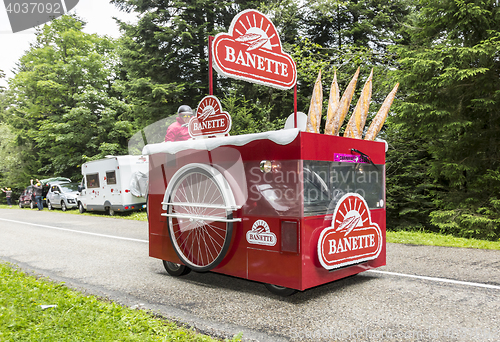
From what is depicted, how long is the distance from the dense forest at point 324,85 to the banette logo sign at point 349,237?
3.15 metres

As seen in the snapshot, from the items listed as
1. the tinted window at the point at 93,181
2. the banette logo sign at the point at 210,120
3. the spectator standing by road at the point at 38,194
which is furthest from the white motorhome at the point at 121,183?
the banette logo sign at the point at 210,120

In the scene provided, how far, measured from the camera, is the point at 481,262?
630 centimetres

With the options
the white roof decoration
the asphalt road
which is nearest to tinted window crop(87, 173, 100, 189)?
the asphalt road

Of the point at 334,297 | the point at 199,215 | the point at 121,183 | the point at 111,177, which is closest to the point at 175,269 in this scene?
the point at 199,215

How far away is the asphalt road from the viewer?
378 cm

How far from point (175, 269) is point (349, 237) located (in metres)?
2.69

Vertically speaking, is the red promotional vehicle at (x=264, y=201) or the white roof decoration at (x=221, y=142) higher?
the white roof decoration at (x=221, y=142)

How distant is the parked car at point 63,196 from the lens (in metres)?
23.5

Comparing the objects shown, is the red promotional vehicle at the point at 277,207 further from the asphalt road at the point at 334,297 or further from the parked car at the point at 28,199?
the parked car at the point at 28,199

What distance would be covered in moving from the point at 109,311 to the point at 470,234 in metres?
9.73

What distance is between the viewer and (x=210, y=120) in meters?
5.79

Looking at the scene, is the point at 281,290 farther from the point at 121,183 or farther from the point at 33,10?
the point at 121,183

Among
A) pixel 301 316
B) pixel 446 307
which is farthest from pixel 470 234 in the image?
pixel 301 316

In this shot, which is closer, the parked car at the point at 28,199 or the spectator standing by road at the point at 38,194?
the spectator standing by road at the point at 38,194
